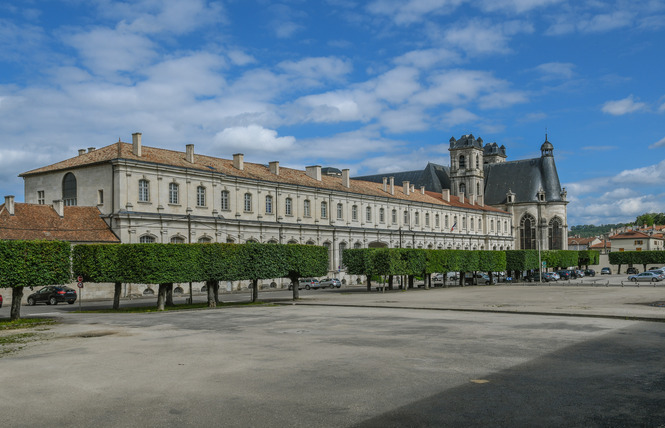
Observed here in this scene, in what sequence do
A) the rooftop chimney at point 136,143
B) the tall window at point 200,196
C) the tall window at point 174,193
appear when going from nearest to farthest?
the rooftop chimney at point 136,143, the tall window at point 174,193, the tall window at point 200,196

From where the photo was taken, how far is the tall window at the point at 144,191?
175 ft

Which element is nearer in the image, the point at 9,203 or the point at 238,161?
the point at 9,203

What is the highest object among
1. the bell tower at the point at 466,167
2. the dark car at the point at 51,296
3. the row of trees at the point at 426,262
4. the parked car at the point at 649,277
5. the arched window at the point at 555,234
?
the bell tower at the point at 466,167

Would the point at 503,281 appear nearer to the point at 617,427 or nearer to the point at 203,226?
the point at 203,226

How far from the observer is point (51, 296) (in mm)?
45625

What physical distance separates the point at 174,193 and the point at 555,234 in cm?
9485

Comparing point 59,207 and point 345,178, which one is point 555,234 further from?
point 59,207

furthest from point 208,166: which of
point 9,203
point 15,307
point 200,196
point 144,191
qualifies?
point 15,307

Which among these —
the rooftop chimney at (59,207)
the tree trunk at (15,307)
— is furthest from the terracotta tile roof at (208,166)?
the tree trunk at (15,307)

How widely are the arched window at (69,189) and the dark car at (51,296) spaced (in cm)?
1313

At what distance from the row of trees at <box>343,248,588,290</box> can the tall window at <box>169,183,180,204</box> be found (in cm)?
1747

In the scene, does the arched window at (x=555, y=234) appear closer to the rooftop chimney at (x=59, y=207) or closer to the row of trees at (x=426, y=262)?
the row of trees at (x=426, y=262)

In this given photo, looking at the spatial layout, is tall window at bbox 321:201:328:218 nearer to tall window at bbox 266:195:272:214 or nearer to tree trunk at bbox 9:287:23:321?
tall window at bbox 266:195:272:214

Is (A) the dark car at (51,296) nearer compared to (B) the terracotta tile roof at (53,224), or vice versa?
(A) the dark car at (51,296)
